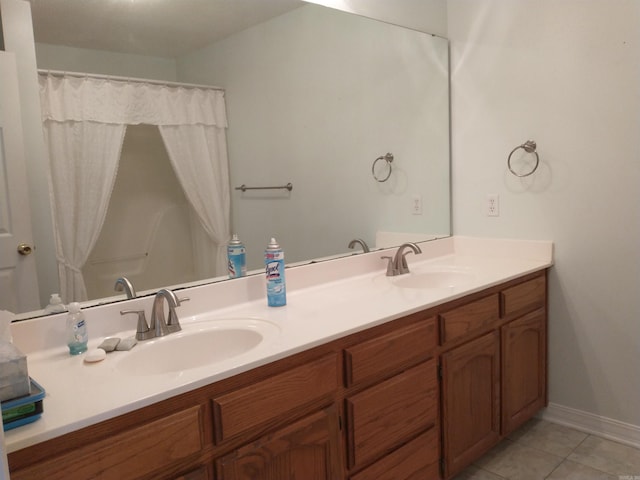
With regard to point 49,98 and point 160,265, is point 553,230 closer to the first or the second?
point 160,265

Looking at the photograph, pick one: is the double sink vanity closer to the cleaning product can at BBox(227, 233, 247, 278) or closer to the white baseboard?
the cleaning product can at BBox(227, 233, 247, 278)

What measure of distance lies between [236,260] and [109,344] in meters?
0.59

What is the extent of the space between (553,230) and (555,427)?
37.3 inches

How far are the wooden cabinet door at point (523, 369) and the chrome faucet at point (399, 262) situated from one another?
49 cm

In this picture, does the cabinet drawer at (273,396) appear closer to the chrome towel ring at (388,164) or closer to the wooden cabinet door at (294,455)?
the wooden cabinet door at (294,455)

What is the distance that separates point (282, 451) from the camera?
129 cm

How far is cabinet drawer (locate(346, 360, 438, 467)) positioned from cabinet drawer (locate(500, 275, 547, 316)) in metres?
0.55

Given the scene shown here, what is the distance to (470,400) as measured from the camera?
1938 mm

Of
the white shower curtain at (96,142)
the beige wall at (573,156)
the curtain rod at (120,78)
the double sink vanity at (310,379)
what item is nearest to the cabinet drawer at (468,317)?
the double sink vanity at (310,379)

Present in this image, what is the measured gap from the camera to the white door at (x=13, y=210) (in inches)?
53.7

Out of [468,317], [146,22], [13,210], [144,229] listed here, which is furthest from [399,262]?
[13,210]

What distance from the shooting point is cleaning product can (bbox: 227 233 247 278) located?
182 centimetres

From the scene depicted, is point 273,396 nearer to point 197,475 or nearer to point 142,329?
Answer: point 197,475

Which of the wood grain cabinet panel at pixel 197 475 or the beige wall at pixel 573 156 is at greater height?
the beige wall at pixel 573 156
